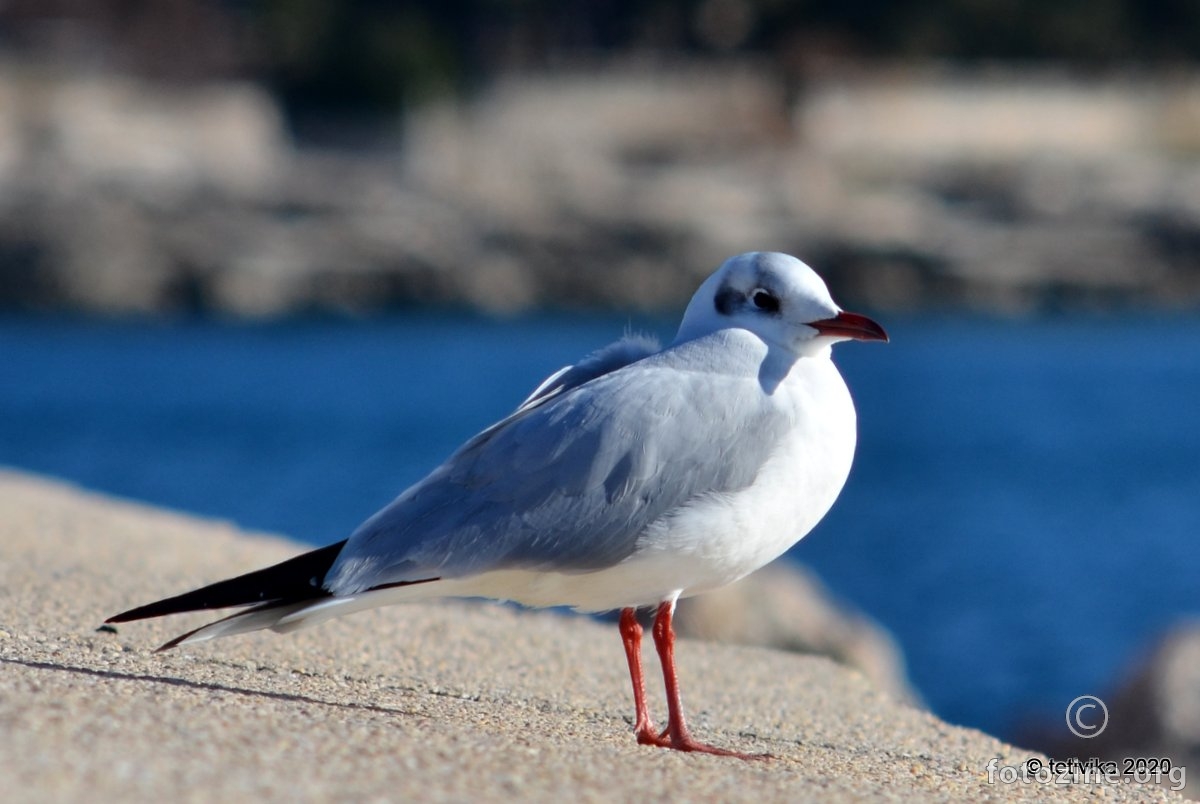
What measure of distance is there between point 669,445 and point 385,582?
0.64 meters

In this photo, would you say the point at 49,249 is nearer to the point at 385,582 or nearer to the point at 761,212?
the point at 761,212

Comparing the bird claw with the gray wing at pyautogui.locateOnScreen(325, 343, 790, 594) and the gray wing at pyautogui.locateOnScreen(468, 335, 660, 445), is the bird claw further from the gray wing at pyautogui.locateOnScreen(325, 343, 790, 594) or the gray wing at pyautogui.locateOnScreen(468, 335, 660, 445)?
the gray wing at pyautogui.locateOnScreen(468, 335, 660, 445)

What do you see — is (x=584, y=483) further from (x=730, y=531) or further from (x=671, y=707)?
(x=671, y=707)

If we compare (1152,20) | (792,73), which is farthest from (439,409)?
(1152,20)

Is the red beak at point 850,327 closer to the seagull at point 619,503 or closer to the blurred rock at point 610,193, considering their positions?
the seagull at point 619,503

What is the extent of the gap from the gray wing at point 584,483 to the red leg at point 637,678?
0.35m

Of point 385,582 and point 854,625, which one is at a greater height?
point 385,582

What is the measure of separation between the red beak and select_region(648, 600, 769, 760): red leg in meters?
0.66

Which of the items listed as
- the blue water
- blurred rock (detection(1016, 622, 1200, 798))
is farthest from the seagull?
the blue water

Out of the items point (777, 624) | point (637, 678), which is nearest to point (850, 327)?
Answer: point (637, 678)

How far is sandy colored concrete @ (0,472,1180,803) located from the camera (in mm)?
2908

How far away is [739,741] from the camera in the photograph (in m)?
4.14

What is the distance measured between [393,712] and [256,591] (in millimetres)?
388

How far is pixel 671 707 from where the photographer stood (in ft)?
12.3
